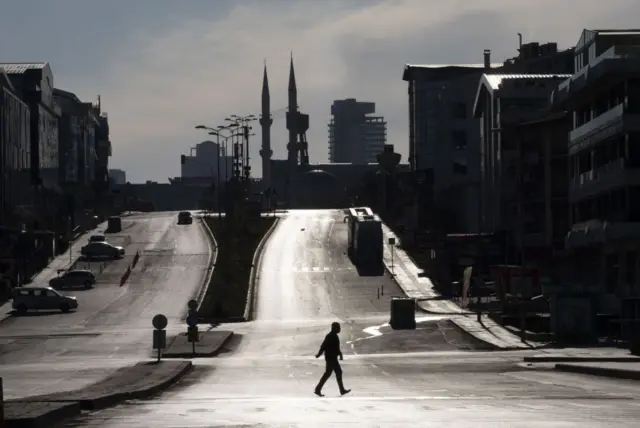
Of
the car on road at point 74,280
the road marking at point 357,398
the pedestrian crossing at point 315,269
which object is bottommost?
the road marking at point 357,398

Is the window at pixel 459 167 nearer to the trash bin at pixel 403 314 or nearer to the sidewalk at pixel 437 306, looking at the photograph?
the sidewalk at pixel 437 306

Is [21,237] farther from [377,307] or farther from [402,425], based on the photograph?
[402,425]

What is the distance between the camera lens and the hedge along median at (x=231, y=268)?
83.6m

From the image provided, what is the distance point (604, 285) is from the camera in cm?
7431

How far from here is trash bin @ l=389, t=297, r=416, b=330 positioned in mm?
69750

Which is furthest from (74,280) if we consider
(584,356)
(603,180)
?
(584,356)

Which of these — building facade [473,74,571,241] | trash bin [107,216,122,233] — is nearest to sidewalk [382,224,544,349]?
building facade [473,74,571,241]

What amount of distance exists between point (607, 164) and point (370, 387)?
4028cm

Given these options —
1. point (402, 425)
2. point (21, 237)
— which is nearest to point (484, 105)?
point (21, 237)

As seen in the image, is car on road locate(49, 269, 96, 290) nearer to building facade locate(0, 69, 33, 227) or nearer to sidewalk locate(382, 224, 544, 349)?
sidewalk locate(382, 224, 544, 349)

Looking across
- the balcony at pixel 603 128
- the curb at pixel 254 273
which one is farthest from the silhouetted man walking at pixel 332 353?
the curb at pixel 254 273

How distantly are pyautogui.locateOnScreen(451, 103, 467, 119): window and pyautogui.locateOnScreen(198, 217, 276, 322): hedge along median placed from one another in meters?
23.5

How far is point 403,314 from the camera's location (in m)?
69.9

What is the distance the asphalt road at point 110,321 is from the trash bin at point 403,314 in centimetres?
1159
